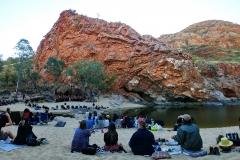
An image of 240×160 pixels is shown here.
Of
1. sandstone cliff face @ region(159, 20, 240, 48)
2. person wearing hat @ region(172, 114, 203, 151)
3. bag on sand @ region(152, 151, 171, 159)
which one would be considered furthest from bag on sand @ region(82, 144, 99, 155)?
sandstone cliff face @ region(159, 20, 240, 48)

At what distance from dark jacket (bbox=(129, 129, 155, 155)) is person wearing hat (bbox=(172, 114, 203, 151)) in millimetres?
→ 1074

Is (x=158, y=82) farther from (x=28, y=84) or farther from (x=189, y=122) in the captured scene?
(x=189, y=122)

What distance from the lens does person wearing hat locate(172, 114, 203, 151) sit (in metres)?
7.11

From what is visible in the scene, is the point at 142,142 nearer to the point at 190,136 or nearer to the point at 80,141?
the point at 190,136

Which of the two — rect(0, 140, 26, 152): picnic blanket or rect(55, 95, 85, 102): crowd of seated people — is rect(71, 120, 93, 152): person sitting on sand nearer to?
rect(0, 140, 26, 152): picnic blanket

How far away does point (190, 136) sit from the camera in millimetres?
7180

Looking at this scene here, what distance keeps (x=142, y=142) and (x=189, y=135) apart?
5.55 feet

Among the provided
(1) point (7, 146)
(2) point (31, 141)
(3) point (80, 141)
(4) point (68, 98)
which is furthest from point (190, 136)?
(4) point (68, 98)

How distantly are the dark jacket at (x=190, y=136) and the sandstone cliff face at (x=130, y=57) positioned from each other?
49606 mm

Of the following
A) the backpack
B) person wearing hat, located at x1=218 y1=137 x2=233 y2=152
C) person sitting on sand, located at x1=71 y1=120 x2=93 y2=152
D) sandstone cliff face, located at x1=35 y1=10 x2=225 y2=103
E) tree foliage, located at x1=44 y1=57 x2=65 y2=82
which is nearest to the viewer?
person wearing hat, located at x1=218 y1=137 x2=233 y2=152

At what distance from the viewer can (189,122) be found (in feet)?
23.8

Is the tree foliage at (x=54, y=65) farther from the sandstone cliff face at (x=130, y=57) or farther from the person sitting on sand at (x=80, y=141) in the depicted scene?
the person sitting on sand at (x=80, y=141)

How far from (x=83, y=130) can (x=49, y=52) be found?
63.9 metres

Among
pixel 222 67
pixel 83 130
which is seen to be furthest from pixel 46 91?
pixel 222 67
